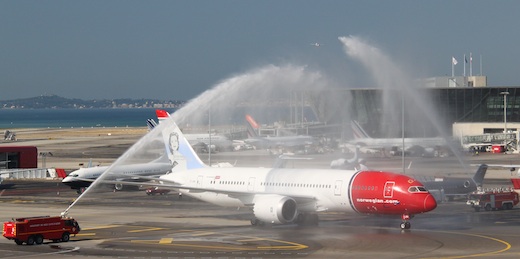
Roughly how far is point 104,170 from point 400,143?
65.9 m

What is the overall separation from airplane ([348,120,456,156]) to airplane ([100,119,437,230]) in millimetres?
69944

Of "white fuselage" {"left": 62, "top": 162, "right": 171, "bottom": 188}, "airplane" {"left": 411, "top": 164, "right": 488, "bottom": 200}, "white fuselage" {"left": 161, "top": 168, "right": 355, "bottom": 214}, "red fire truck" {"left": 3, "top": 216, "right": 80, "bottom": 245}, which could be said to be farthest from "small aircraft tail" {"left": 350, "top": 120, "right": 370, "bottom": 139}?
"red fire truck" {"left": 3, "top": 216, "right": 80, "bottom": 245}

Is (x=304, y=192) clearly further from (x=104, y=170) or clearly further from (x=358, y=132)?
(x=358, y=132)

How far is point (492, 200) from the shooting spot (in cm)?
7881

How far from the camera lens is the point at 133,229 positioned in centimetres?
6581

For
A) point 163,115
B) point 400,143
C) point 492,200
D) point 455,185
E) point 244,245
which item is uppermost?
point 163,115

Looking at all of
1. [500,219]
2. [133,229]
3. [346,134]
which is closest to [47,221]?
[133,229]

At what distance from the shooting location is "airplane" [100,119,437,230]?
62.0 meters

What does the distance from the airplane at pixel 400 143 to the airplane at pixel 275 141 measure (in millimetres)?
8599

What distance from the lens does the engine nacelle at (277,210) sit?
64250 millimetres

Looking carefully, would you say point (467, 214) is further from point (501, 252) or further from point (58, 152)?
point (58, 152)

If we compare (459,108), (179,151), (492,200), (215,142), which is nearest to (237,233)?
(179,151)

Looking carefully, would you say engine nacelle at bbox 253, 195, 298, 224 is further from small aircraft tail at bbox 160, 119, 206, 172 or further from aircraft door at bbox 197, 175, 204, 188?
small aircraft tail at bbox 160, 119, 206, 172

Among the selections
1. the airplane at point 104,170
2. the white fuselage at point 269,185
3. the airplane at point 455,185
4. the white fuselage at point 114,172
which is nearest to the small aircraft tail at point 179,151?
the white fuselage at point 269,185
